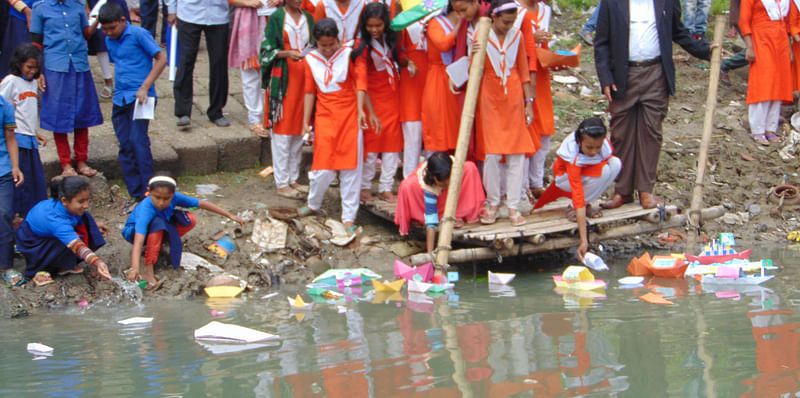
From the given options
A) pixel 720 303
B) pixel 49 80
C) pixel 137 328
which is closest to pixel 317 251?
pixel 137 328

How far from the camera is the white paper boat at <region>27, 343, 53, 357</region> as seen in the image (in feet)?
15.0

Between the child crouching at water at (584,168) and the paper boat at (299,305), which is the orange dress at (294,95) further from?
the child crouching at water at (584,168)

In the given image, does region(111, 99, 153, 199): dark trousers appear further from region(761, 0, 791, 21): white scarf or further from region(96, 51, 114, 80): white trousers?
region(761, 0, 791, 21): white scarf

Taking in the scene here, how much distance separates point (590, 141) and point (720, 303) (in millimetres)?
1534

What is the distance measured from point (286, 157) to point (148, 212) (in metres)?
1.54

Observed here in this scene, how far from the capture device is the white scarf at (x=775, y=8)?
827 centimetres

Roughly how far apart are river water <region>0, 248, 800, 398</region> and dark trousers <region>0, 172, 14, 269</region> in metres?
0.63

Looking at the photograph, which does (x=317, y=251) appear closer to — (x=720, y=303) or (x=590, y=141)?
(x=590, y=141)

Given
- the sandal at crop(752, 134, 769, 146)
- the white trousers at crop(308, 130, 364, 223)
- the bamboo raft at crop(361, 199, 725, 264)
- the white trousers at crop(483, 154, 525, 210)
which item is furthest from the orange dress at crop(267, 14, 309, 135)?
the sandal at crop(752, 134, 769, 146)

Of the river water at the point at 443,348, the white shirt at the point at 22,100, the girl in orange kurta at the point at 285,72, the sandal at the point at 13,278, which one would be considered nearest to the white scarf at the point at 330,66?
the girl in orange kurta at the point at 285,72

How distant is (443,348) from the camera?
4.39 m

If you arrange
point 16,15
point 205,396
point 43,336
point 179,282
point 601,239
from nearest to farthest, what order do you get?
point 205,396, point 43,336, point 179,282, point 601,239, point 16,15

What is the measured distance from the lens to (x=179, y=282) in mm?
6051

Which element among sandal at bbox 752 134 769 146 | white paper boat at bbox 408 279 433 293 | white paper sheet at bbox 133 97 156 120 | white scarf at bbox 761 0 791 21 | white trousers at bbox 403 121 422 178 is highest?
white scarf at bbox 761 0 791 21
